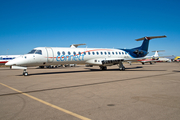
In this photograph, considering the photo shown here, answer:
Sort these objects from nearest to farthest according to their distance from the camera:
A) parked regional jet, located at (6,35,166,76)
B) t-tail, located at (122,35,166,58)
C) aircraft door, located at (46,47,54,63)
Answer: parked regional jet, located at (6,35,166,76) < aircraft door, located at (46,47,54,63) < t-tail, located at (122,35,166,58)

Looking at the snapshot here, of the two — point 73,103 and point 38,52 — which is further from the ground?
point 38,52

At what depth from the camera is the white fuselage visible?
16047 millimetres

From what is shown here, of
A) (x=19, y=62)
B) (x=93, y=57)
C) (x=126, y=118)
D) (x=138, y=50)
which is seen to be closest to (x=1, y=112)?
(x=126, y=118)

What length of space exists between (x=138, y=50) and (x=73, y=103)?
22698mm

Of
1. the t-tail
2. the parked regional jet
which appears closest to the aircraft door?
the parked regional jet

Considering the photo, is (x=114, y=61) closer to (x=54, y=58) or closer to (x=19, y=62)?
(x=54, y=58)

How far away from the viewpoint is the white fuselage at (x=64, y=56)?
16.0m

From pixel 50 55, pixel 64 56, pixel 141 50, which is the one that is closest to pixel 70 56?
pixel 64 56

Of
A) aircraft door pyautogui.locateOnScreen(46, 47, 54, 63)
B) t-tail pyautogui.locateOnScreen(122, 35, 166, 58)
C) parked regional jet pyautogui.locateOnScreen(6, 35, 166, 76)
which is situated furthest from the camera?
t-tail pyautogui.locateOnScreen(122, 35, 166, 58)

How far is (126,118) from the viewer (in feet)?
13.7

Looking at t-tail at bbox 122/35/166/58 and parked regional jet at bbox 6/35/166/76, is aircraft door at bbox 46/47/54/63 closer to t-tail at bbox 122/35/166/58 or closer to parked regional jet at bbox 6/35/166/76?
parked regional jet at bbox 6/35/166/76

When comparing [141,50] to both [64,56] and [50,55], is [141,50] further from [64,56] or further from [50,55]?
[50,55]

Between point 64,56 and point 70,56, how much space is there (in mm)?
829

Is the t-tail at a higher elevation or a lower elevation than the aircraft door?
higher
